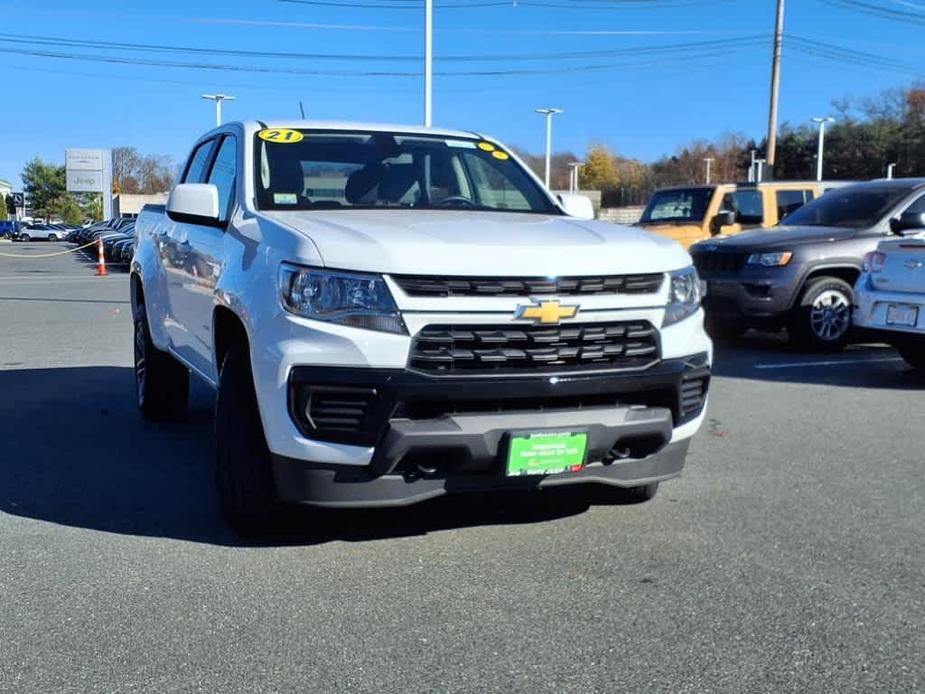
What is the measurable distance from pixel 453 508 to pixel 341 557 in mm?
838

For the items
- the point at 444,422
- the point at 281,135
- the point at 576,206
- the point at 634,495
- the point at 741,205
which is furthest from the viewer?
the point at 741,205

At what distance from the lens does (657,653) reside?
3143mm

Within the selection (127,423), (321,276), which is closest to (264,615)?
(321,276)

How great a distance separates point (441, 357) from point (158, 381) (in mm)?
3619

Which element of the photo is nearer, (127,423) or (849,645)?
(849,645)

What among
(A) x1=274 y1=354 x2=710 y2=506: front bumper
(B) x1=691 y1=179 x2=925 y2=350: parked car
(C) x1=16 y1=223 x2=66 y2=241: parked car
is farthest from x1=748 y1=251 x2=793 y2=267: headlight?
(C) x1=16 y1=223 x2=66 y2=241: parked car

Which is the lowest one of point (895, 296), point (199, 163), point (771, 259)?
point (895, 296)

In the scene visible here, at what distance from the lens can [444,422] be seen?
3562 mm

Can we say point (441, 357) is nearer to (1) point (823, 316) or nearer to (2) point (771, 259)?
(2) point (771, 259)

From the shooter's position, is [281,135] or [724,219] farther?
[724,219]

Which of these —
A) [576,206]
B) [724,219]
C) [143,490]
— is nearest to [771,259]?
[724,219]

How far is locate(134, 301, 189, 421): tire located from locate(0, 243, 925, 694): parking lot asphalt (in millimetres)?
502

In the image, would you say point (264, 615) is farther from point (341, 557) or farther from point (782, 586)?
point (782, 586)

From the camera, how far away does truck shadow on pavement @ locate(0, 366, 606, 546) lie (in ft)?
14.4
